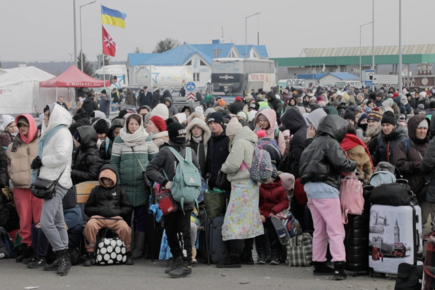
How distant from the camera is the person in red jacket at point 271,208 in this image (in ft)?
28.8

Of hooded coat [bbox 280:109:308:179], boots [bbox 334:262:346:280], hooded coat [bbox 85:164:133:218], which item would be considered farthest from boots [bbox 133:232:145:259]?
boots [bbox 334:262:346:280]

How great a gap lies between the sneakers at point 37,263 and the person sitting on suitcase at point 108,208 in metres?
0.53

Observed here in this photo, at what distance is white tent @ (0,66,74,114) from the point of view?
37.7m

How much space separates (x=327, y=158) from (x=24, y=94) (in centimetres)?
3296

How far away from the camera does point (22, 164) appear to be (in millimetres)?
9023

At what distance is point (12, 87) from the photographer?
37.6 m

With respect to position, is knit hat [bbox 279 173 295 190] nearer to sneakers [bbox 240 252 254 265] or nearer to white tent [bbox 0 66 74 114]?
sneakers [bbox 240 252 254 265]

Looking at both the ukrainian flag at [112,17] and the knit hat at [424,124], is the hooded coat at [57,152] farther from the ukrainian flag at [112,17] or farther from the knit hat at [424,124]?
the ukrainian flag at [112,17]

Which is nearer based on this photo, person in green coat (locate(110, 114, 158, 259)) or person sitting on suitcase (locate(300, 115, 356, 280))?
person sitting on suitcase (locate(300, 115, 356, 280))

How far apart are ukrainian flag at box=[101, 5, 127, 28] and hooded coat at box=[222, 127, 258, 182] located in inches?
1240

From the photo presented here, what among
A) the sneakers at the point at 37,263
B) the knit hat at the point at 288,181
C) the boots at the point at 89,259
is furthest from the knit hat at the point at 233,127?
the sneakers at the point at 37,263

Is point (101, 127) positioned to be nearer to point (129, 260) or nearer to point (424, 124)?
point (129, 260)

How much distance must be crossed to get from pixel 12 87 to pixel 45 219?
31.2 m

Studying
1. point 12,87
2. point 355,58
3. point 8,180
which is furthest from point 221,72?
point 355,58
